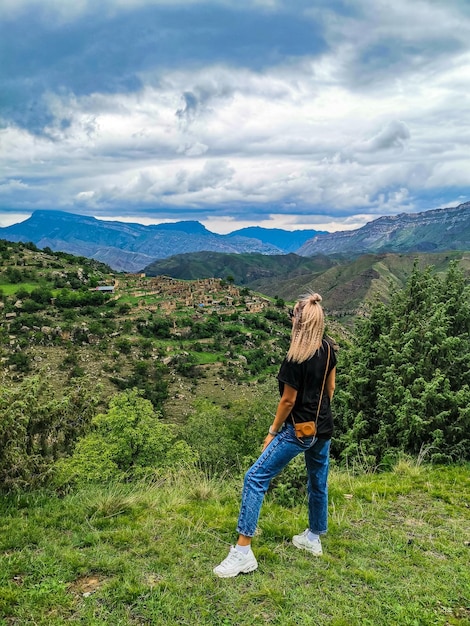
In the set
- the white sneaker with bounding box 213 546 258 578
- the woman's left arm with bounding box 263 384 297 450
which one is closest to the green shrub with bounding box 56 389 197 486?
the white sneaker with bounding box 213 546 258 578

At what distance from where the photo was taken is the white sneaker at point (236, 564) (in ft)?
13.7

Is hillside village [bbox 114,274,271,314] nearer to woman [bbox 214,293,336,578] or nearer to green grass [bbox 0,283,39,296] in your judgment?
green grass [bbox 0,283,39,296]

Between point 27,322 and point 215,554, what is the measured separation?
215 ft

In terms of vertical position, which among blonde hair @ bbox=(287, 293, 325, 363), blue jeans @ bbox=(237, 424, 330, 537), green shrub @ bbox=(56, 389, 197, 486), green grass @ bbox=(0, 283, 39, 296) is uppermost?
blonde hair @ bbox=(287, 293, 325, 363)

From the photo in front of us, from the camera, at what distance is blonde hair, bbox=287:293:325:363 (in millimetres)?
4207

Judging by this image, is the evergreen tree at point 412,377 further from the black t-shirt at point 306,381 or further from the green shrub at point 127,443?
the green shrub at point 127,443

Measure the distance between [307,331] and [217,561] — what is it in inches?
111

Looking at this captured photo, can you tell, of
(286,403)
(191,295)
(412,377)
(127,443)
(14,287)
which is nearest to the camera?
(286,403)

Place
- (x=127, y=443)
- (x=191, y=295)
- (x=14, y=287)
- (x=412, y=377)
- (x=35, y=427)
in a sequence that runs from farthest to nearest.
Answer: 1. (x=191, y=295)
2. (x=14, y=287)
3. (x=127, y=443)
4. (x=412, y=377)
5. (x=35, y=427)

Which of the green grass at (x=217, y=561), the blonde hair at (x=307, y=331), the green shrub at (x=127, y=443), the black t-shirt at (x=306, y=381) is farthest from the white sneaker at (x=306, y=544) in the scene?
the green shrub at (x=127, y=443)

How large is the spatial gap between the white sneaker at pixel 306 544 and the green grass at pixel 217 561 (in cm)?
9

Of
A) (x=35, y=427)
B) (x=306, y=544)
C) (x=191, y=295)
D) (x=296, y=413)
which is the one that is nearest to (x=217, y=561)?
(x=306, y=544)

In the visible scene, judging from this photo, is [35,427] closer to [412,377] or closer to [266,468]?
[266,468]

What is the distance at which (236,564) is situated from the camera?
166 inches
